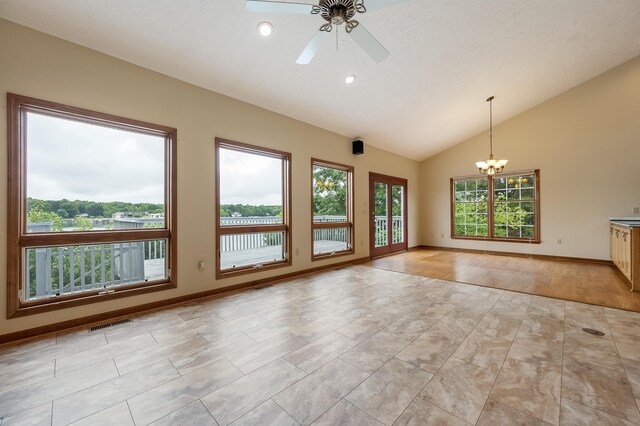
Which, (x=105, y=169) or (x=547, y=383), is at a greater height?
(x=105, y=169)

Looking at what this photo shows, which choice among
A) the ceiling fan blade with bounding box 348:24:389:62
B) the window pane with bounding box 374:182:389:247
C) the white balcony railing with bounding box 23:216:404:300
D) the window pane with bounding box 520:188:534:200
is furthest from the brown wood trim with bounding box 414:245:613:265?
the ceiling fan blade with bounding box 348:24:389:62

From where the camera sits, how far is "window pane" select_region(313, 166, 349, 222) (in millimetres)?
5559

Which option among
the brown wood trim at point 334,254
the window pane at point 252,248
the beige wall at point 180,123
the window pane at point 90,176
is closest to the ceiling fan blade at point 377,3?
the beige wall at point 180,123

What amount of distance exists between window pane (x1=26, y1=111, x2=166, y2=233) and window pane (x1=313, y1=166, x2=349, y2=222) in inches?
114

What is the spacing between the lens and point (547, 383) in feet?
5.93

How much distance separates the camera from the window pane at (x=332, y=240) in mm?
5998

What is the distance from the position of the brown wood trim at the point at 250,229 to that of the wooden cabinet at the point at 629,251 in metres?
5.30

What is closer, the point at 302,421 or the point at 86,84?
the point at 302,421

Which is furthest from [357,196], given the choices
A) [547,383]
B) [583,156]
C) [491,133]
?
[583,156]

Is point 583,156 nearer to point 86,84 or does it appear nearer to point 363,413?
point 363,413

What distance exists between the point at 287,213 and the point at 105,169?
2.65m

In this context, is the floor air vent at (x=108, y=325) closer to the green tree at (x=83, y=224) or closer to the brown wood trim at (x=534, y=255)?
the green tree at (x=83, y=224)

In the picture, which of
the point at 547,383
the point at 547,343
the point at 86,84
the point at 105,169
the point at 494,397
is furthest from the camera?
the point at 105,169

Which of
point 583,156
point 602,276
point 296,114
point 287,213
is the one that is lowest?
point 602,276
